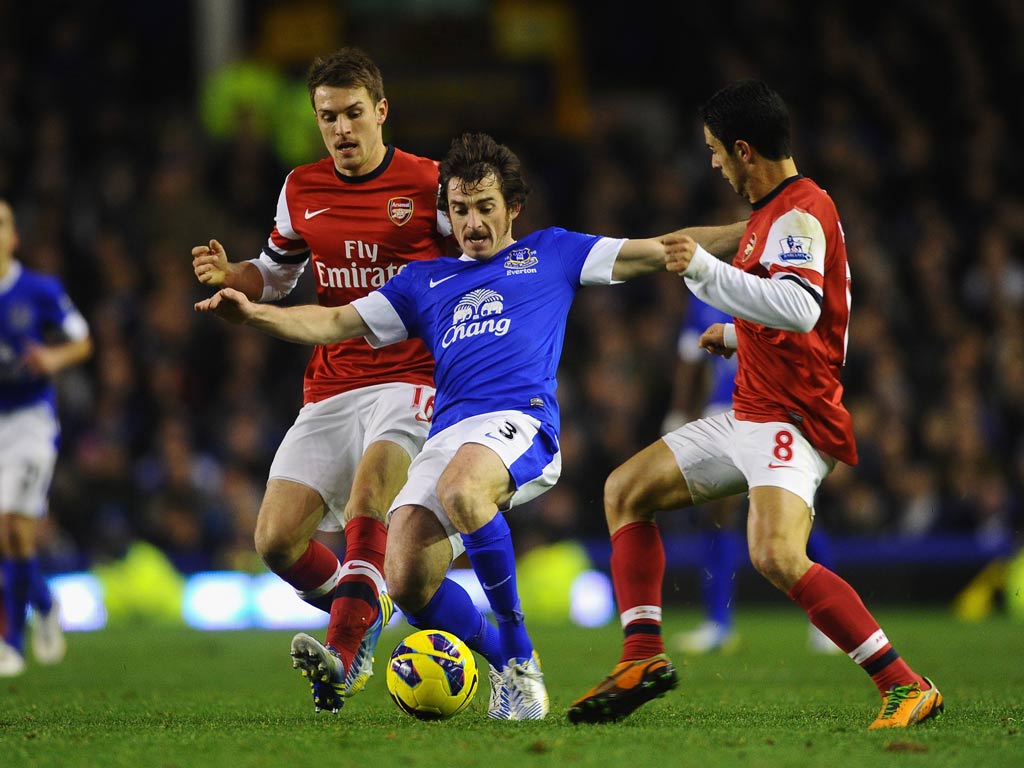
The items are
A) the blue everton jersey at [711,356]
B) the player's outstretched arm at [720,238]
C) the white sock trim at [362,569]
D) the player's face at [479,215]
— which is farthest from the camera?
the blue everton jersey at [711,356]

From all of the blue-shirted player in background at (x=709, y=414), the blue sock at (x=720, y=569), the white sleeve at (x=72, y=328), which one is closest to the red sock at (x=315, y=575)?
the white sleeve at (x=72, y=328)

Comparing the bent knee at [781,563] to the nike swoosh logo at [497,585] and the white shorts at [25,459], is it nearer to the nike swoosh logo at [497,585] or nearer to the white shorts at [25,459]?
the nike swoosh logo at [497,585]

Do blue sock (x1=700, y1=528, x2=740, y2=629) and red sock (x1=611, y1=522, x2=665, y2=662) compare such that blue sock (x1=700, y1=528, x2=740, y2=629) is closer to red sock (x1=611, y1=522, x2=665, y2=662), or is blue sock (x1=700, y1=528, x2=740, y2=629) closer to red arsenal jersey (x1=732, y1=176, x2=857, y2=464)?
red sock (x1=611, y1=522, x2=665, y2=662)

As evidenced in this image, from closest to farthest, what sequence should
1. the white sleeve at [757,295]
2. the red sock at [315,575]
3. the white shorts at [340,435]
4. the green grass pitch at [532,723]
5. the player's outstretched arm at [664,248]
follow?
the green grass pitch at [532,723] → the white sleeve at [757,295] → the player's outstretched arm at [664,248] → the white shorts at [340,435] → the red sock at [315,575]

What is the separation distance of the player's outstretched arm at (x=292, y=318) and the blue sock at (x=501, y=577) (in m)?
0.99

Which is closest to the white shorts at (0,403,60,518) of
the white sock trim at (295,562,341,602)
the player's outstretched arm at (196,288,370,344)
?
the white sock trim at (295,562,341,602)

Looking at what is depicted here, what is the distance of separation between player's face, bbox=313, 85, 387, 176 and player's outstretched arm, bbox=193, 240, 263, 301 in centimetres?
59

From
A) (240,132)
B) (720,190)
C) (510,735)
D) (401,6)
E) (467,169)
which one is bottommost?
(510,735)

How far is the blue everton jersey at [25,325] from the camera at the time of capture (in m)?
8.68

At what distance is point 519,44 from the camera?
1806 centimetres

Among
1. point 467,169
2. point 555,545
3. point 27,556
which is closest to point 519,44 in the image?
point 555,545

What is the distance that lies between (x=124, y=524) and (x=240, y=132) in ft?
15.0

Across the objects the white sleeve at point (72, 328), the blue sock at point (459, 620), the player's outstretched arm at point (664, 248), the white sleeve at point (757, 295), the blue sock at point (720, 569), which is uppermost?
the white sleeve at point (72, 328)

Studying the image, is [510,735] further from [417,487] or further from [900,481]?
[900,481]
